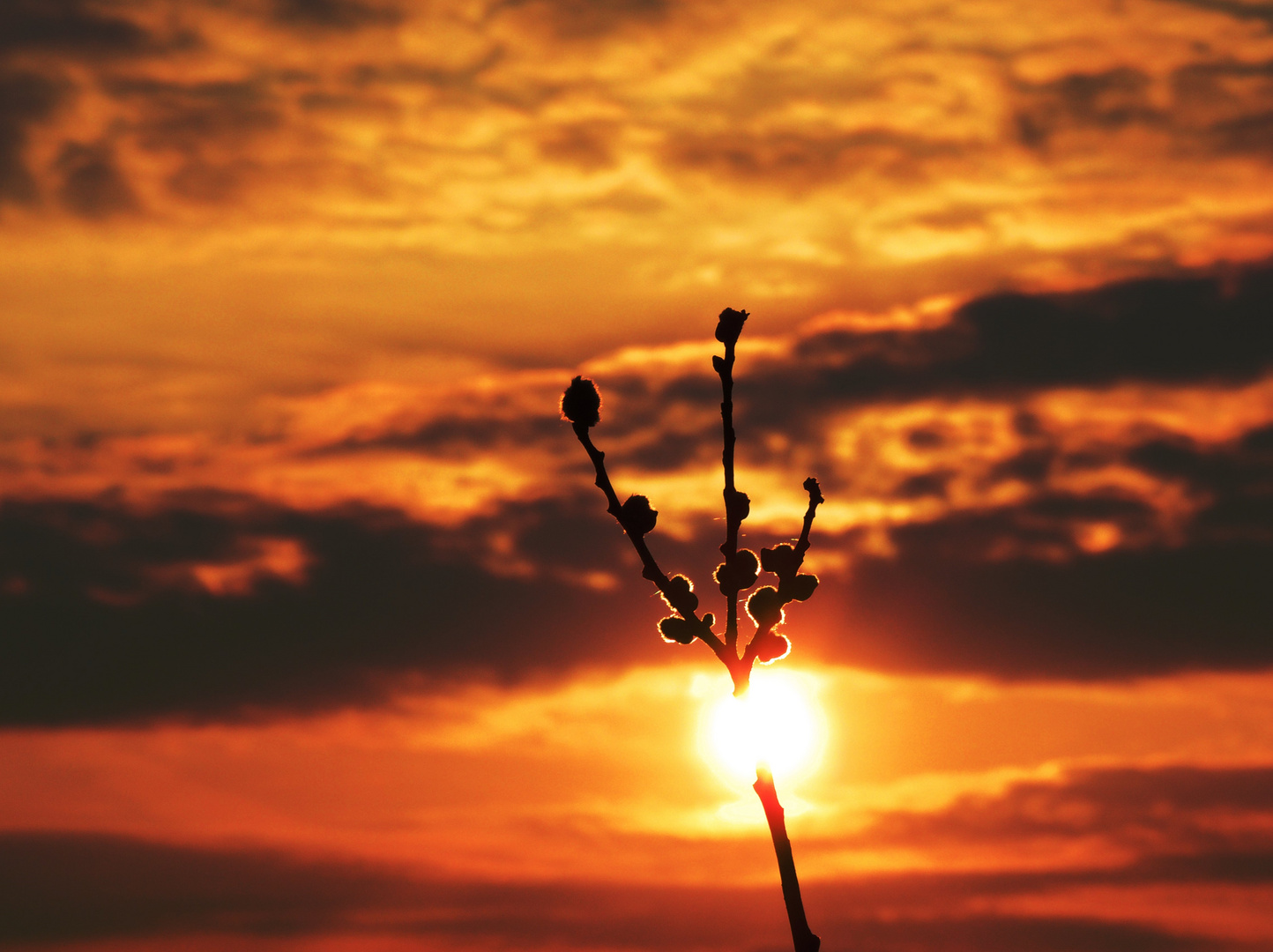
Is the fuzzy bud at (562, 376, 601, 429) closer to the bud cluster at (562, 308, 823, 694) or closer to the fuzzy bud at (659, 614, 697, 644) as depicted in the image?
the bud cluster at (562, 308, 823, 694)

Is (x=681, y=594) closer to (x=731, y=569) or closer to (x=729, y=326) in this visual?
(x=731, y=569)

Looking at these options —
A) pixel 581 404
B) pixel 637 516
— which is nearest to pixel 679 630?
pixel 637 516

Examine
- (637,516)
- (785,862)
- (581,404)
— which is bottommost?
(785,862)

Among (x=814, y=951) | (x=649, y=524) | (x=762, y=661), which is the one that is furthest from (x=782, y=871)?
(x=649, y=524)

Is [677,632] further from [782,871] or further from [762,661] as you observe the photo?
[782,871]

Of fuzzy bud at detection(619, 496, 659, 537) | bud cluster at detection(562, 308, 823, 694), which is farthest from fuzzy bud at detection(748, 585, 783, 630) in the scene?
fuzzy bud at detection(619, 496, 659, 537)

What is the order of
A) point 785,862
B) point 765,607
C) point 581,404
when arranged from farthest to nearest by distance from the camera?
1. point 765,607
2. point 581,404
3. point 785,862

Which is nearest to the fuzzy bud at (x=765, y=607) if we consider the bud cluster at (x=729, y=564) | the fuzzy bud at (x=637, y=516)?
the bud cluster at (x=729, y=564)
